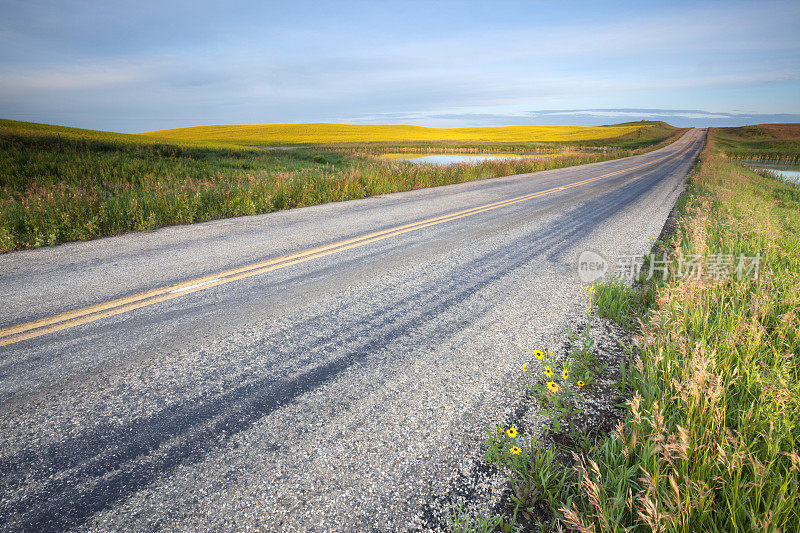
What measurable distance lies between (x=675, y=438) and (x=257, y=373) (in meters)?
2.48

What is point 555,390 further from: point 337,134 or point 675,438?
point 337,134

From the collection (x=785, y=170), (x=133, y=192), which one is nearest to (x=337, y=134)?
(x=785, y=170)

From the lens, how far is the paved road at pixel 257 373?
1771 millimetres

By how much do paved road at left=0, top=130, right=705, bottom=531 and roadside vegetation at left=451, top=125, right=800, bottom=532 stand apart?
0.36 m

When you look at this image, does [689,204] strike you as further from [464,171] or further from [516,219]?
[464,171]

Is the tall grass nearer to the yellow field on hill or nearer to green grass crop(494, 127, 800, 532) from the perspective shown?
green grass crop(494, 127, 800, 532)

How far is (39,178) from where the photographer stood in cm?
1061

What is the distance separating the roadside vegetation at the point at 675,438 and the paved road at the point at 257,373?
36cm

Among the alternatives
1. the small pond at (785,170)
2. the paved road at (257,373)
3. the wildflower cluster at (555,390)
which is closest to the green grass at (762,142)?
the small pond at (785,170)

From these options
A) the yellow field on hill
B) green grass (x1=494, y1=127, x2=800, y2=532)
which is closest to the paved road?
green grass (x1=494, y1=127, x2=800, y2=532)

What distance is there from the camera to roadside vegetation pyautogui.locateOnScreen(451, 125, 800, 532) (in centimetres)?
148

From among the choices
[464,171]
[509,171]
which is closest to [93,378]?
[464,171]

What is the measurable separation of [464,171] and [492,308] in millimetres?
13105

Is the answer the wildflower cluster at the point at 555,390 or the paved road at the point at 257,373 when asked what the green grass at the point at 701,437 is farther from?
the paved road at the point at 257,373
